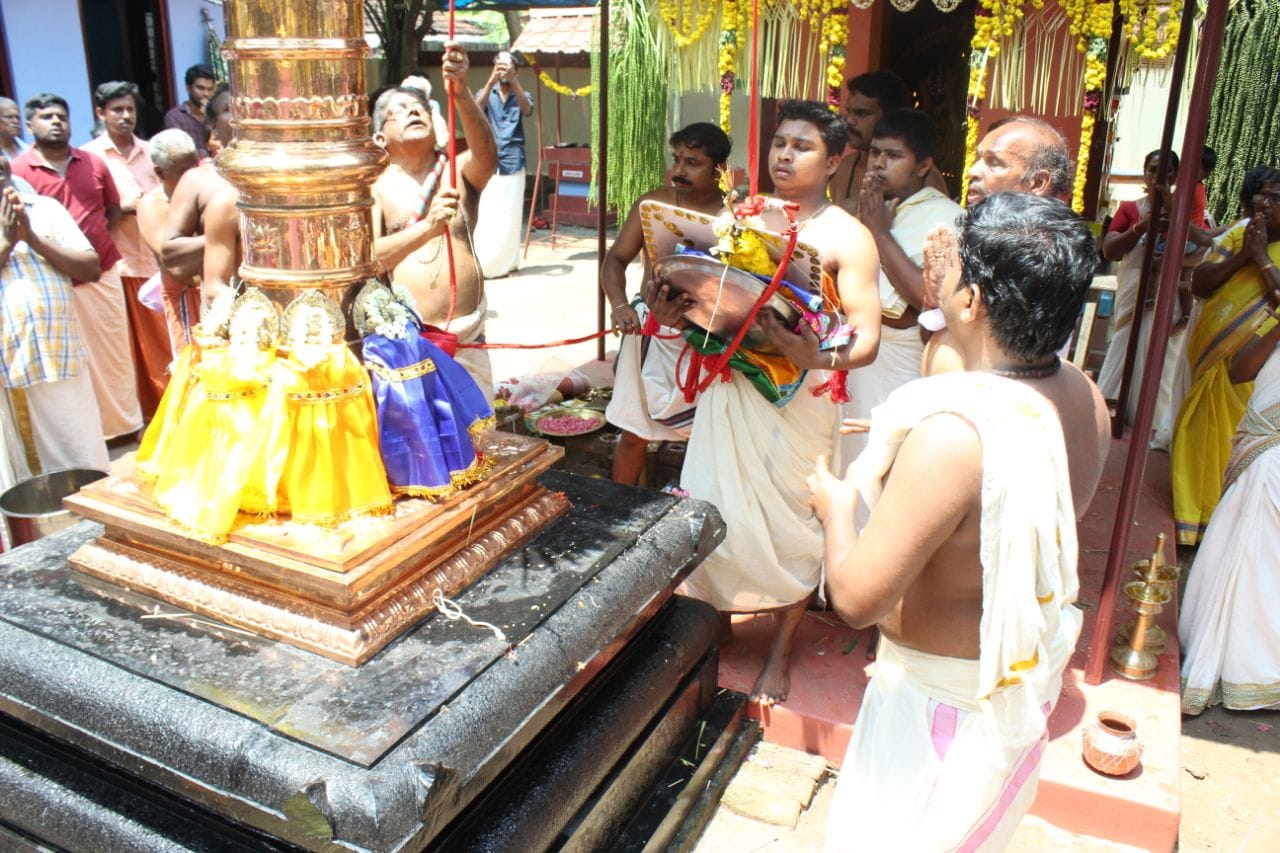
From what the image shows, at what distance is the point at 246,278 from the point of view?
2.16 m

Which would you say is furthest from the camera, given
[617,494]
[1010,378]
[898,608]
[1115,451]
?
[1115,451]

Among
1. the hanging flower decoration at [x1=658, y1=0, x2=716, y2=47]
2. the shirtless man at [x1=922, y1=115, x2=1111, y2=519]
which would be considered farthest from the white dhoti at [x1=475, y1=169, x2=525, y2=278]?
the shirtless man at [x1=922, y1=115, x2=1111, y2=519]

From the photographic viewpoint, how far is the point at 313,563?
6.39 ft

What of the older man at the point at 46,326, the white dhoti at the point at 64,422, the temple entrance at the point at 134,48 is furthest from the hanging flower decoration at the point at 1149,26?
the temple entrance at the point at 134,48

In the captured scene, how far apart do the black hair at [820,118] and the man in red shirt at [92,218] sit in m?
4.07

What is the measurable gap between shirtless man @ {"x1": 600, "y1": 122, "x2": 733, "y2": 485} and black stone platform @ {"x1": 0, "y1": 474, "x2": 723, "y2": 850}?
5.46ft

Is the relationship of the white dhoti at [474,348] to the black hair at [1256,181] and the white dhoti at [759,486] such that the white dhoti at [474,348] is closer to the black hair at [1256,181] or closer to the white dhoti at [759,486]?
the white dhoti at [759,486]

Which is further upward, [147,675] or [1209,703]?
[147,675]

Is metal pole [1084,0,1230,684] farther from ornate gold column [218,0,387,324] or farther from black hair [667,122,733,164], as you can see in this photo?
ornate gold column [218,0,387,324]

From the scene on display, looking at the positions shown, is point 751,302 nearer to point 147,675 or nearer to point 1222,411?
point 147,675

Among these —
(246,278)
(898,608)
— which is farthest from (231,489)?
(898,608)

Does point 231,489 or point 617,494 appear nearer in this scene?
point 231,489

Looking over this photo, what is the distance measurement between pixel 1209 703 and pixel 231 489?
3.56 m

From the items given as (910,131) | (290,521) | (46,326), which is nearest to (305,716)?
(290,521)
